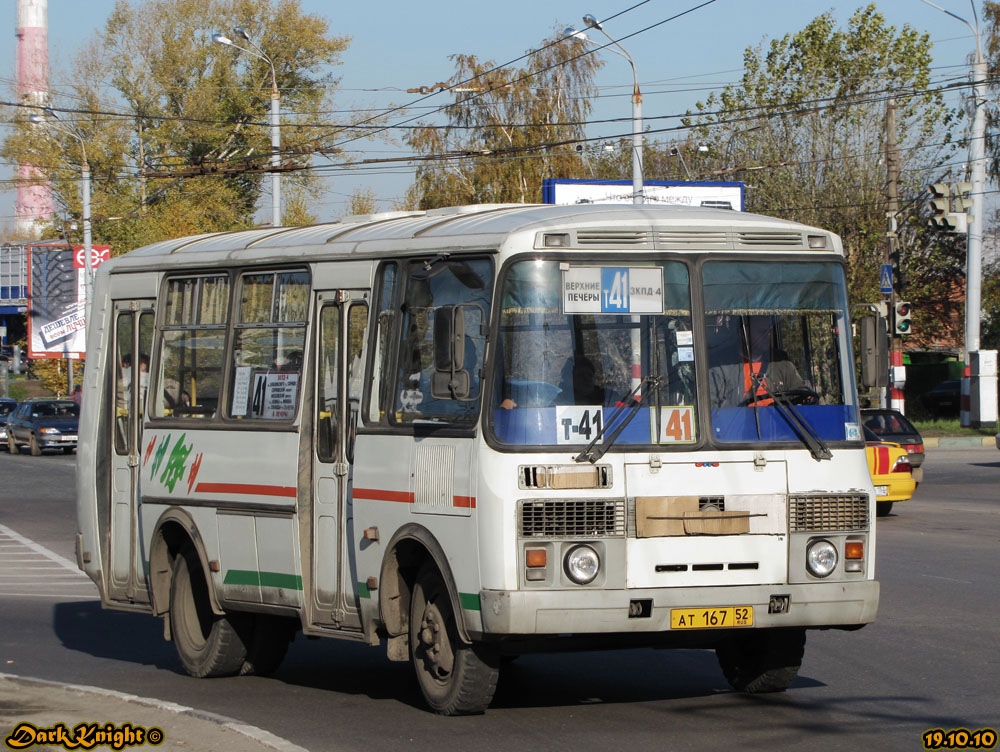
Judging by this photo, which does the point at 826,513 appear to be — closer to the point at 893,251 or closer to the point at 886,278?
the point at 886,278

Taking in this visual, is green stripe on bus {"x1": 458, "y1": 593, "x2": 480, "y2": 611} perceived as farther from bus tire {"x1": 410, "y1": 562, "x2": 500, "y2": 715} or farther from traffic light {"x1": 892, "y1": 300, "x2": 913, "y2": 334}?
traffic light {"x1": 892, "y1": 300, "x2": 913, "y2": 334}

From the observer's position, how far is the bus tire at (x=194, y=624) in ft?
34.3

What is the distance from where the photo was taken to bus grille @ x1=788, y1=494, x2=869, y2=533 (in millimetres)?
8203

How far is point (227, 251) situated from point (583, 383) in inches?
140

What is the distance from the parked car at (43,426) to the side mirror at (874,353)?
38.9 metres

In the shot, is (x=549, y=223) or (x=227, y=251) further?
(x=227, y=251)

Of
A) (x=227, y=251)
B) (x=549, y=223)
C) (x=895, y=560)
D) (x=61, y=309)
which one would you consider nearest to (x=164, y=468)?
(x=227, y=251)

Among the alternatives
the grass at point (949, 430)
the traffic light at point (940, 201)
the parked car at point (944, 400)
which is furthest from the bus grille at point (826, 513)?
the parked car at point (944, 400)

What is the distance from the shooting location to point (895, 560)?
16.3m

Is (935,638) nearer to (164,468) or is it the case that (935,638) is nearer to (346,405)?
(346,405)

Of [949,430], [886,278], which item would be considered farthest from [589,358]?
[949,430]

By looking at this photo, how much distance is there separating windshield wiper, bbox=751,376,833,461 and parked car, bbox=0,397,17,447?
46.7 meters

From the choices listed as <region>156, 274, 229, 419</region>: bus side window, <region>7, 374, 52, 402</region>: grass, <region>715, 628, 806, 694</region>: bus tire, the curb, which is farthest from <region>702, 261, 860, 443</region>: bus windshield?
<region>7, 374, 52, 402</region>: grass

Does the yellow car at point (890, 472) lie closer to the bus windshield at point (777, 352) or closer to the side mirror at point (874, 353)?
the side mirror at point (874, 353)
